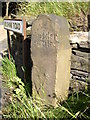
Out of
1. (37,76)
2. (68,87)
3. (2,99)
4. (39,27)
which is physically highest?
(39,27)

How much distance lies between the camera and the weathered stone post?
8.85 ft

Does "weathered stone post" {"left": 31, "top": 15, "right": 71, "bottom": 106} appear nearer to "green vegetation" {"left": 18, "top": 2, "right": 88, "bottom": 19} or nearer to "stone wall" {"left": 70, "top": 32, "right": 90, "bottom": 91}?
"stone wall" {"left": 70, "top": 32, "right": 90, "bottom": 91}

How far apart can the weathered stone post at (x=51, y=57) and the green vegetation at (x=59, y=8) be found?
1.16m

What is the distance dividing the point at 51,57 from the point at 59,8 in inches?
69.7

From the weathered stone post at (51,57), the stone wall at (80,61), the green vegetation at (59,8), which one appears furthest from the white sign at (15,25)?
the stone wall at (80,61)

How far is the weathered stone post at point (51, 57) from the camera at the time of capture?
8.85 ft

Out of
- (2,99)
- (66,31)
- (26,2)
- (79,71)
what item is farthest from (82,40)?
(26,2)

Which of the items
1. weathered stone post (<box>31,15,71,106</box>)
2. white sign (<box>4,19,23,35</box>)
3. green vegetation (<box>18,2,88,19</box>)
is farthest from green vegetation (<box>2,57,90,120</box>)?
green vegetation (<box>18,2,88,19</box>)

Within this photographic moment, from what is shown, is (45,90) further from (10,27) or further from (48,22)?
(10,27)

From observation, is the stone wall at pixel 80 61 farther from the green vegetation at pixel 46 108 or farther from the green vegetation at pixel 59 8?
the green vegetation at pixel 59 8

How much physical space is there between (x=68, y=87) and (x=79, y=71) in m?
0.29

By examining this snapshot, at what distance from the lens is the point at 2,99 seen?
339 cm

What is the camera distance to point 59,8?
4195mm

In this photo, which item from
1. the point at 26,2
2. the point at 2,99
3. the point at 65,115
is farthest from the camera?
the point at 26,2
